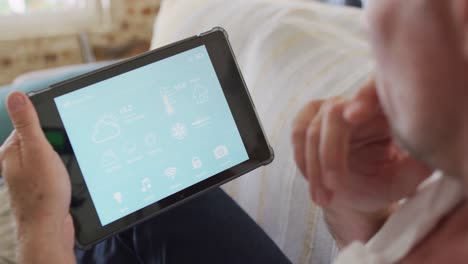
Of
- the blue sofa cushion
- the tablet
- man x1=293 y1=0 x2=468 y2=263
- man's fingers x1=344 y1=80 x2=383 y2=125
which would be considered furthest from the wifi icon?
the blue sofa cushion

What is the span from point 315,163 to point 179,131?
319 millimetres

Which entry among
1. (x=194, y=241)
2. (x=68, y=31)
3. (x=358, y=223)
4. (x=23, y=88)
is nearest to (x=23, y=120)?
(x=194, y=241)

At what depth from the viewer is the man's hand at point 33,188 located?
0.61 m

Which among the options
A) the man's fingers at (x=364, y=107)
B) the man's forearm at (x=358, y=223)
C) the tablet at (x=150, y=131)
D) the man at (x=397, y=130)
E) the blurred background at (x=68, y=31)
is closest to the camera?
the man at (x=397, y=130)

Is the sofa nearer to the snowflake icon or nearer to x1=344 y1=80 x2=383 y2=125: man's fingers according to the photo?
the snowflake icon

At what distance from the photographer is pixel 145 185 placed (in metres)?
0.72

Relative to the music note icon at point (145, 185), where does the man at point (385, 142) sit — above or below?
above

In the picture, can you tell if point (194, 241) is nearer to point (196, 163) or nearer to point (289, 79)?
point (196, 163)

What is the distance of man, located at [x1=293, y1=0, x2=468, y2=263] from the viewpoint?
0.97 ft

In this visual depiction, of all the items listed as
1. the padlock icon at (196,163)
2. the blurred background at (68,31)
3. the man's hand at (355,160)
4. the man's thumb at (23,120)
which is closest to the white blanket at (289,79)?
the padlock icon at (196,163)

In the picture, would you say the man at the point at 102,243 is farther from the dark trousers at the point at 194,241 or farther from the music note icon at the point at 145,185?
the music note icon at the point at 145,185

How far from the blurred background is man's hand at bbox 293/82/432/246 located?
1.43 m

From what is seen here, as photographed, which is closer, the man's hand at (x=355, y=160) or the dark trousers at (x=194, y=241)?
the man's hand at (x=355, y=160)

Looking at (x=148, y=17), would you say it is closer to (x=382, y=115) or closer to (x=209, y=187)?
(x=209, y=187)
